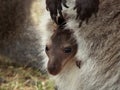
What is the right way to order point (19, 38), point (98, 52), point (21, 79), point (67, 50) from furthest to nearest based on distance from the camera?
point (19, 38)
point (21, 79)
point (67, 50)
point (98, 52)

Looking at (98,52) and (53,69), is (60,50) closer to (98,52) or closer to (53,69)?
(53,69)

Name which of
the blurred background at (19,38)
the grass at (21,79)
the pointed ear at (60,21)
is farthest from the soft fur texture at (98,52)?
the blurred background at (19,38)

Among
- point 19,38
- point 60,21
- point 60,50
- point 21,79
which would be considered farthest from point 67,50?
point 19,38

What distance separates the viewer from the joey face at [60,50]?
3.33 meters

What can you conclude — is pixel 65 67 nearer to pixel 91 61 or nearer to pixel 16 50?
pixel 91 61

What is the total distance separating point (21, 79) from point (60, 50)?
189 centimetres

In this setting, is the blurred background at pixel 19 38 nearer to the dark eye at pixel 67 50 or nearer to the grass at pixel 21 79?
the grass at pixel 21 79

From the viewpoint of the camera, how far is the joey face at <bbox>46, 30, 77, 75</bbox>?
10.9 ft

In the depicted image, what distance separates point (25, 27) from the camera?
5598mm

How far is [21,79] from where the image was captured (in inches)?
205

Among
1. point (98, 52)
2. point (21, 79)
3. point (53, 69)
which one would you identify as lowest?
point (21, 79)

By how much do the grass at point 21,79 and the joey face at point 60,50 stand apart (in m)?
1.44

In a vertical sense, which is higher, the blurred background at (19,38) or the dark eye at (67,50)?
the dark eye at (67,50)

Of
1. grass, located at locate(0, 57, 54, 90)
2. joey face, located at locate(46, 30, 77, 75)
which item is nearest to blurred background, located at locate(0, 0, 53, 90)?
grass, located at locate(0, 57, 54, 90)
